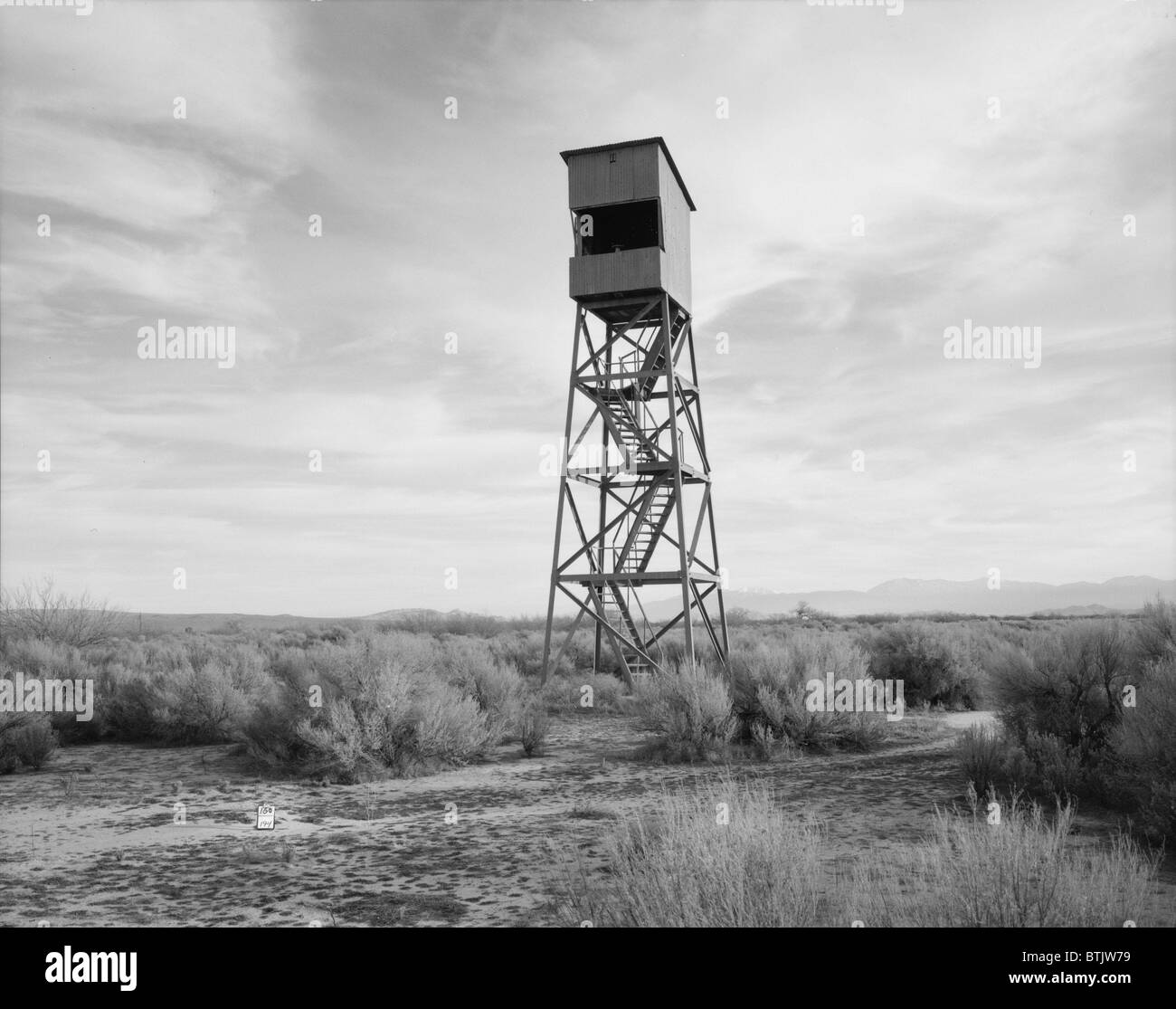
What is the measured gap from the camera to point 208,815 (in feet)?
29.2

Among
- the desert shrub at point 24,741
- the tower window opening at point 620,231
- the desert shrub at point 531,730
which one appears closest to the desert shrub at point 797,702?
the desert shrub at point 531,730

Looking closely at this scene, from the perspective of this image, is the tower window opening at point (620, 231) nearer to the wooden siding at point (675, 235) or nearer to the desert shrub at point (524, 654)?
the wooden siding at point (675, 235)

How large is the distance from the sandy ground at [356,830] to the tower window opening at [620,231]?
12114mm

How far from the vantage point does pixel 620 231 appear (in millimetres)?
20047

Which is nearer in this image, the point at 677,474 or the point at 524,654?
the point at 677,474

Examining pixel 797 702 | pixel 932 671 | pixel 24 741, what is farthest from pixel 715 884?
pixel 932 671

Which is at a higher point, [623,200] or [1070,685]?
[623,200]

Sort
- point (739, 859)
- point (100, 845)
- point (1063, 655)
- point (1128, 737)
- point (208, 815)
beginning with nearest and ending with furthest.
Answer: point (739, 859) → point (1128, 737) → point (100, 845) → point (208, 815) → point (1063, 655)

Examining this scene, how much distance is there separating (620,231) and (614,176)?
1865 mm

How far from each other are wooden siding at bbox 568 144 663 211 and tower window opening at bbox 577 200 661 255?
1004 millimetres

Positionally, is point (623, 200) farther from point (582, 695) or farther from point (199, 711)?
point (199, 711)
